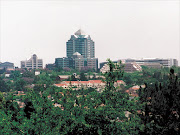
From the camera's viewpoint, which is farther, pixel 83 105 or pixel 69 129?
pixel 83 105

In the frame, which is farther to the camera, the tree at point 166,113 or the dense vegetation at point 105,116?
the tree at point 166,113

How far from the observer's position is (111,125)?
3950cm

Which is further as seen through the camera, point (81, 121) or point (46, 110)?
point (46, 110)

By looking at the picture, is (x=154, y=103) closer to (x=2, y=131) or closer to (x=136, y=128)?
(x=136, y=128)

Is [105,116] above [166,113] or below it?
below

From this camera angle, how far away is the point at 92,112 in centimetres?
4056

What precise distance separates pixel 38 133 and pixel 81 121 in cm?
334

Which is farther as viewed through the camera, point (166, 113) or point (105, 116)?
point (166, 113)

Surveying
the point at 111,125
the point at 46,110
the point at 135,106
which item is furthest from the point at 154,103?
the point at 46,110

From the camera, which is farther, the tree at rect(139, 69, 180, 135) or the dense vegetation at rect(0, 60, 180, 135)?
the tree at rect(139, 69, 180, 135)

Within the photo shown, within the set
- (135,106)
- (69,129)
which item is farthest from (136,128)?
(69,129)

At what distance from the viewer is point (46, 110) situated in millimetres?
42438

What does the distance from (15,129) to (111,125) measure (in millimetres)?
7556

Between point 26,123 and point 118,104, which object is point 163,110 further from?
point 26,123
